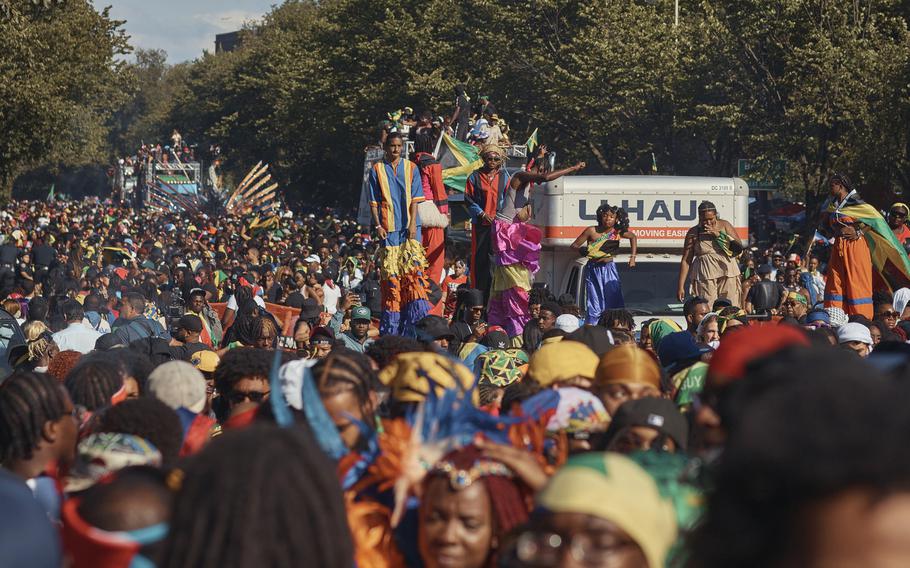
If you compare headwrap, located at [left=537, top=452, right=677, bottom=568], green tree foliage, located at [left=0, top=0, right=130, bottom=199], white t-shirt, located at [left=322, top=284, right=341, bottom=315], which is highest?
green tree foliage, located at [left=0, top=0, right=130, bottom=199]

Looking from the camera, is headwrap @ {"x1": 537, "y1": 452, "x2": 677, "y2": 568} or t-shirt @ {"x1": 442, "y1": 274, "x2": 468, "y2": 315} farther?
t-shirt @ {"x1": 442, "y1": 274, "x2": 468, "y2": 315}

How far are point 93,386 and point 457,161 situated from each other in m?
19.7

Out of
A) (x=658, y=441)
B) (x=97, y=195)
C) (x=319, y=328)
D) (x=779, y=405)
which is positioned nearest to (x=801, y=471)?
(x=779, y=405)

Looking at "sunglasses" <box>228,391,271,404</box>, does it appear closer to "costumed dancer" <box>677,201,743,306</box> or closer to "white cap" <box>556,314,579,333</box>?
"white cap" <box>556,314,579,333</box>

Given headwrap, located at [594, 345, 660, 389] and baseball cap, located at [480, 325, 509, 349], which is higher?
headwrap, located at [594, 345, 660, 389]

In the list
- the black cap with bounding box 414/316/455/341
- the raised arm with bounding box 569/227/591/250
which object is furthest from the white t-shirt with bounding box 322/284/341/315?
the black cap with bounding box 414/316/455/341

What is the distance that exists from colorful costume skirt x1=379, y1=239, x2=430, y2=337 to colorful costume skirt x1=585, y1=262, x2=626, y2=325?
1.88 meters

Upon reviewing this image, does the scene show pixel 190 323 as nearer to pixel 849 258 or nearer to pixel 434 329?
pixel 434 329

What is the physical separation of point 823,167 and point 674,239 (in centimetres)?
1990

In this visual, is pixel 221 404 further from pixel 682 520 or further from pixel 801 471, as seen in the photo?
pixel 801 471

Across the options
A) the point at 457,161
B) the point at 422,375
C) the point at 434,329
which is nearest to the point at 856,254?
the point at 434,329

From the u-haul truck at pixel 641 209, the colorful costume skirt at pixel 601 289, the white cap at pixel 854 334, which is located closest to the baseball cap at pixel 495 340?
the white cap at pixel 854 334

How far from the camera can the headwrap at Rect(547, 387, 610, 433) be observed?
481cm

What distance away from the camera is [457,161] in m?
25.4
